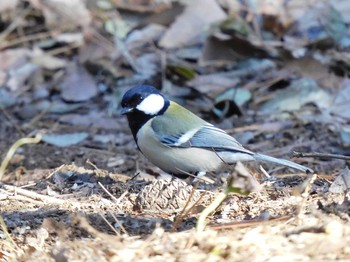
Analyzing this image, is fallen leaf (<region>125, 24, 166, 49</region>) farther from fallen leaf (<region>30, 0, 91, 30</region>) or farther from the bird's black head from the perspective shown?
the bird's black head

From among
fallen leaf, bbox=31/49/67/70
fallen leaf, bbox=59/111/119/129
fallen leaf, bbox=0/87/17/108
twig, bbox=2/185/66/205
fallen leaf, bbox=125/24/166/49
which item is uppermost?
twig, bbox=2/185/66/205

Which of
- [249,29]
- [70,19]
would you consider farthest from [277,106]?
[70,19]

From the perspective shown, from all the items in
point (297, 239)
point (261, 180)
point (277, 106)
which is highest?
point (297, 239)

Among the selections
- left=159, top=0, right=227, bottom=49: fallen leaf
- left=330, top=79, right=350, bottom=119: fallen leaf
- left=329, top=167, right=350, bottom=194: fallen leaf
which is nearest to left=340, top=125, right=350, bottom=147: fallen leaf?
left=330, top=79, right=350, bottom=119: fallen leaf

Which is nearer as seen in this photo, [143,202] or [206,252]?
[206,252]

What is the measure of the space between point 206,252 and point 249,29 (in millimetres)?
4766

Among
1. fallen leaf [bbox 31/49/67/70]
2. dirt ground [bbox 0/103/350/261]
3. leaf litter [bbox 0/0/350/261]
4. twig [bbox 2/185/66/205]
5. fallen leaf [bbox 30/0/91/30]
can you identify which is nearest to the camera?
dirt ground [bbox 0/103/350/261]

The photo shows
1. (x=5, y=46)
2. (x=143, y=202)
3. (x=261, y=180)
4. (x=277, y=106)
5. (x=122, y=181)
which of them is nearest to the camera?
(x=143, y=202)

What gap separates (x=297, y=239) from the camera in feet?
9.04

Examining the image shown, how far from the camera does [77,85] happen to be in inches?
280

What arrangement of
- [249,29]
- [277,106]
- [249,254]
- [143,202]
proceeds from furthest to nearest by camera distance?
1. [249,29]
2. [277,106]
3. [143,202]
4. [249,254]

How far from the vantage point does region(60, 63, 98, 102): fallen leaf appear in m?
6.96

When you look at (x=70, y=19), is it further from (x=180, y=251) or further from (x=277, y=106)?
(x=180, y=251)

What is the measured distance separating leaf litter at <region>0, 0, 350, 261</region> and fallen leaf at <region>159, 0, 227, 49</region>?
0.01 meters
